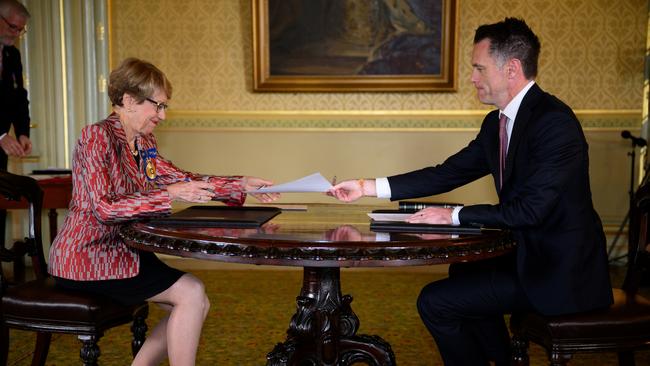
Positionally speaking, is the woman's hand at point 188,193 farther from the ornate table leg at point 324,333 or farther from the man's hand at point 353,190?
the man's hand at point 353,190

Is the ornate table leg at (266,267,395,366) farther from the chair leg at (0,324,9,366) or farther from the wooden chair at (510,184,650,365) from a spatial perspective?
the chair leg at (0,324,9,366)

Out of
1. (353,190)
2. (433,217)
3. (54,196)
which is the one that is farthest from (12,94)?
(433,217)

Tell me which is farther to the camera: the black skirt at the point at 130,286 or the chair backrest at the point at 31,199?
the chair backrest at the point at 31,199

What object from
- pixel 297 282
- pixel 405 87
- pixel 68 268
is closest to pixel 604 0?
pixel 405 87

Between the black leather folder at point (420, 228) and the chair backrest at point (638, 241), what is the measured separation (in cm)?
80

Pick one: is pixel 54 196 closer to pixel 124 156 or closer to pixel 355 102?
pixel 124 156

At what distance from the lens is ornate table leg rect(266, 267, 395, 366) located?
8.30ft

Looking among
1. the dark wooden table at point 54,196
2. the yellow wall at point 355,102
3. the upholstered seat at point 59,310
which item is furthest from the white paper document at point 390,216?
the yellow wall at point 355,102

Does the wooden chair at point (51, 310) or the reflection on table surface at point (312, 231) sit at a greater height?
the reflection on table surface at point (312, 231)

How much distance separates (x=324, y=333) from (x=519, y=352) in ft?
2.37

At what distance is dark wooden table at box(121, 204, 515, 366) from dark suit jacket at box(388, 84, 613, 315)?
0.16 meters

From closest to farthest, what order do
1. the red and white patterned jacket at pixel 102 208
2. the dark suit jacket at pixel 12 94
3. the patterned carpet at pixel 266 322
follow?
the red and white patterned jacket at pixel 102 208, the patterned carpet at pixel 266 322, the dark suit jacket at pixel 12 94

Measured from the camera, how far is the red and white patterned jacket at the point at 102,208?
247 cm

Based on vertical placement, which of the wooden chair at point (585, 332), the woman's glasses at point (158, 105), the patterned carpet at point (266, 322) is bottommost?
the patterned carpet at point (266, 322)
